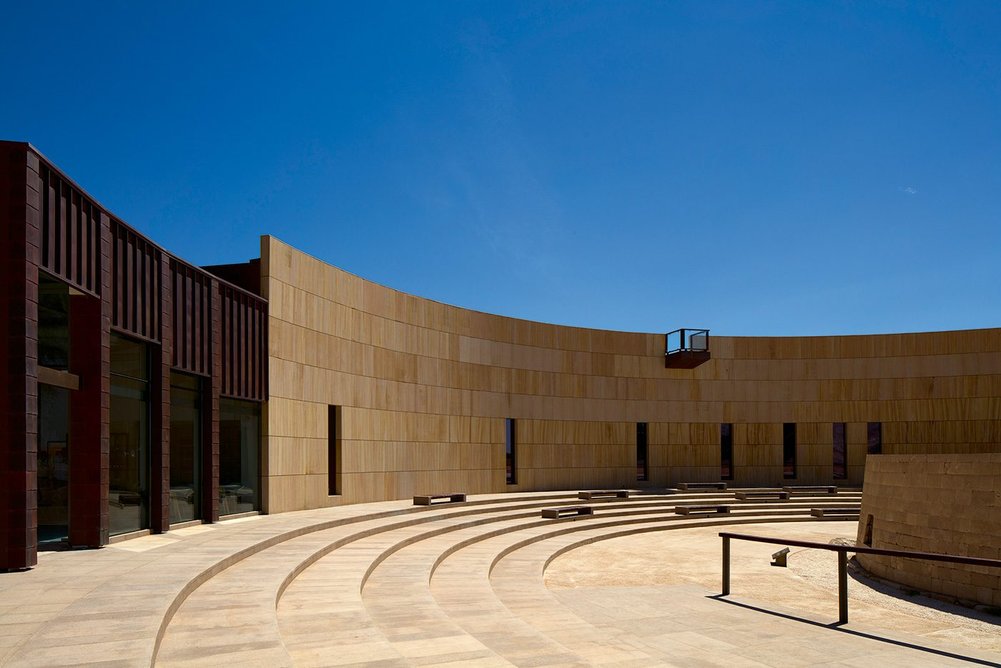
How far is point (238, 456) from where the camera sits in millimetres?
15430

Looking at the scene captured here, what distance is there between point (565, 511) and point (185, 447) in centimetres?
934

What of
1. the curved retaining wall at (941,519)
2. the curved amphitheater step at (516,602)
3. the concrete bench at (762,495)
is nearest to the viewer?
the curved amphitheater step at (516,602)

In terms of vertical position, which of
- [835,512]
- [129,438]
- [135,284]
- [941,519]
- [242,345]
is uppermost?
Result: [135,284]

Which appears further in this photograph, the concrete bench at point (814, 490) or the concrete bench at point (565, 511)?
the concrete bench at point (814, 490)

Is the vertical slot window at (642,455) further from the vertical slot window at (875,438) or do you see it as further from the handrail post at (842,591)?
the handrail post at (842,591)

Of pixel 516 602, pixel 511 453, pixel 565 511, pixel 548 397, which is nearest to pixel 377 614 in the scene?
pixel 516 602

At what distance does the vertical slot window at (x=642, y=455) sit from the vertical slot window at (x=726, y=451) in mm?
3022

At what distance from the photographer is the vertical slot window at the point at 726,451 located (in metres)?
28.1

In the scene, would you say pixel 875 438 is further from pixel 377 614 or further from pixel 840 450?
pixel 377 614

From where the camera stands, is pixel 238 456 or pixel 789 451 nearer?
pixel 238 456

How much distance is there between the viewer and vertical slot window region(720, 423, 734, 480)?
92.1 ft

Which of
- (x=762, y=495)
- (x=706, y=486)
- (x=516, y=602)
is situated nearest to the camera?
(x=516, y=602)

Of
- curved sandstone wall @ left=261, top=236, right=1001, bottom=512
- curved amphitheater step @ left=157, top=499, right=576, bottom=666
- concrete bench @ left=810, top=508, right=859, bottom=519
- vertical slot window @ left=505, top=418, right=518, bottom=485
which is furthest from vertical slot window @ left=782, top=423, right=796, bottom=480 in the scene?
curved amphitheater step @ left=157, top=499, right=576, bottom=666

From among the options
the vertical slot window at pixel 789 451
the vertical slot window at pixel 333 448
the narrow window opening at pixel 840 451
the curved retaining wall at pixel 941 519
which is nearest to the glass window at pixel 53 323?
the vertical slot window at pixel 333 448
